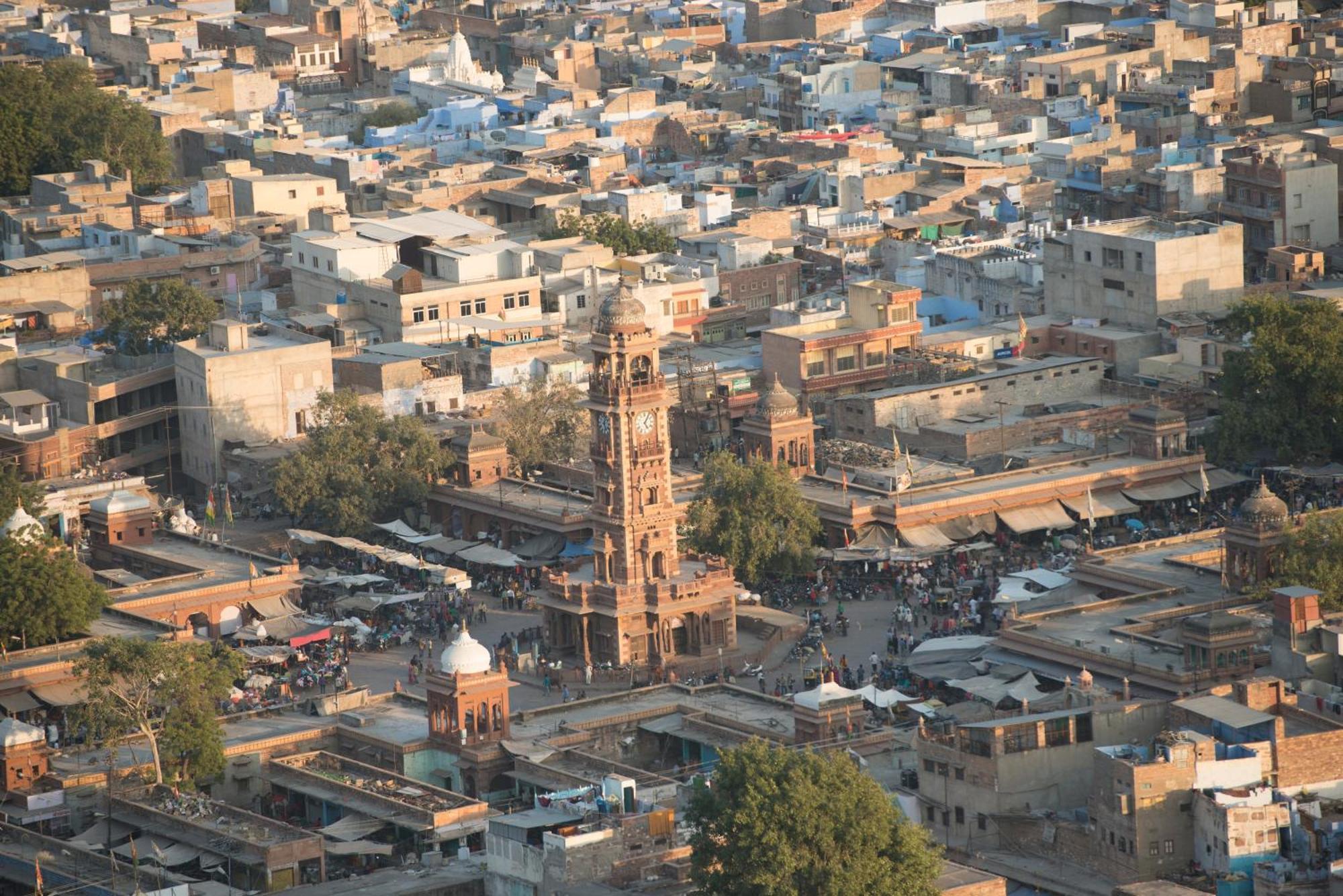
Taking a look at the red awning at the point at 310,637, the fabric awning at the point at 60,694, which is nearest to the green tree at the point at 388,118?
the red awning at the point at 310,637

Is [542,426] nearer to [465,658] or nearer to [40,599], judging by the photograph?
[40,599]

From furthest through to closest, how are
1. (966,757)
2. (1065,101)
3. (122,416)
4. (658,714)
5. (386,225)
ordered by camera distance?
(1065,101)
(386,225)
(122,416)
(658,714)
(966,757)

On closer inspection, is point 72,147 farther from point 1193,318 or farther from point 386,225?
point 1193,318

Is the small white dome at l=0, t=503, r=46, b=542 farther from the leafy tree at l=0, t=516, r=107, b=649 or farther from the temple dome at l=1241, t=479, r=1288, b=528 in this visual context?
the temple dome at l=1241, t=479, r=1288, b=528

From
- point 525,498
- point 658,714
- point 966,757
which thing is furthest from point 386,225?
point 966,757

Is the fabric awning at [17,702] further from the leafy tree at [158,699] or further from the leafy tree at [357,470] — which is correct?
the leafy tree at [357,470]
